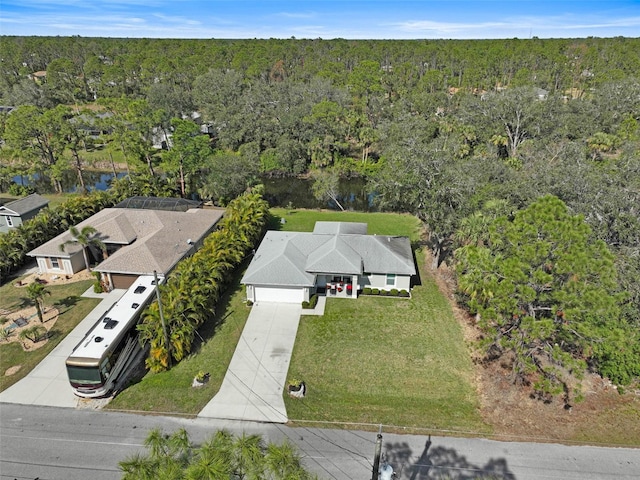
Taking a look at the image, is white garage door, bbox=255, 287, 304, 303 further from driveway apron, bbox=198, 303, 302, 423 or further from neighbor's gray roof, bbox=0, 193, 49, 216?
neighbor's gray roof, bbox=0, 193, 49, 216

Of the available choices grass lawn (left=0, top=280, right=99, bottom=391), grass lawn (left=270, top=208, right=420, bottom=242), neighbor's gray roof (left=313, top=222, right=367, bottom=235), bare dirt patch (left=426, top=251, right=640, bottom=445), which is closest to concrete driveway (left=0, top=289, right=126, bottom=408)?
grass lawn (left=0, top=280, right=99, bottom=391)

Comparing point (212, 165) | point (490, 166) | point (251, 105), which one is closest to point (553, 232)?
point (490, 166)

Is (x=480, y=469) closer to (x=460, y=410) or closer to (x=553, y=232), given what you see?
(x=460, y=410)

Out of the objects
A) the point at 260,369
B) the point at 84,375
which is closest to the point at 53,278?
the point at 84,375

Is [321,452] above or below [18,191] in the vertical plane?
below

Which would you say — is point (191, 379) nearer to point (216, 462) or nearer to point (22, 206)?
point (216, 462)
